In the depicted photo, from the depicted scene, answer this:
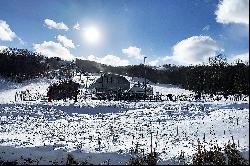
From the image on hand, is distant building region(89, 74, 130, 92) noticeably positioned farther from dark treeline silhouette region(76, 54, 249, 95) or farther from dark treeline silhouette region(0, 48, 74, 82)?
dark treeline silhouette region(0, 48, 74, 82)

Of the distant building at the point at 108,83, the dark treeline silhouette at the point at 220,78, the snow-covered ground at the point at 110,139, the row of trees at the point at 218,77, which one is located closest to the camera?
the snow-covered ground at the point at 110,139

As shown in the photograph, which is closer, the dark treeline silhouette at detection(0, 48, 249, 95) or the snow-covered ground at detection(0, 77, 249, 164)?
the snow-covered ground at detection(0, 77, 249, 164)

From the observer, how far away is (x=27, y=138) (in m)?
20.8

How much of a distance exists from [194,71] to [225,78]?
803 inches

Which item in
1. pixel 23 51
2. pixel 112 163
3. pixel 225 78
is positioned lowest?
pixel 112 163

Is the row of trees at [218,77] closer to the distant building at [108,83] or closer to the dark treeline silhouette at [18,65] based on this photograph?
the distant building at [108,83]

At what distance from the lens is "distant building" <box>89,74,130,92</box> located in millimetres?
87938

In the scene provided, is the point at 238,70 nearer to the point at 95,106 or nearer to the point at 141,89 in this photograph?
the point at 141,89

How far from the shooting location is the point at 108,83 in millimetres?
89125

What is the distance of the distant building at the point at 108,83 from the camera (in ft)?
289

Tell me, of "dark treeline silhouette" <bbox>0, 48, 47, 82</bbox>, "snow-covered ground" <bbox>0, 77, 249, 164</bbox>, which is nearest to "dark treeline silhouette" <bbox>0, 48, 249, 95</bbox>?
"dark treeline silhouette" <bbox>0, 48, 47, 82</bbox>

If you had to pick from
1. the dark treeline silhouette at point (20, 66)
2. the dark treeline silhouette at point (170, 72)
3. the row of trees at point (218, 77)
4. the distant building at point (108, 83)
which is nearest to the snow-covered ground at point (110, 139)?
the dark treeline silhouette at point (170, 72)

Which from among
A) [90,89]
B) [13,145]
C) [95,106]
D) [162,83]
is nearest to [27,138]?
[13,145]

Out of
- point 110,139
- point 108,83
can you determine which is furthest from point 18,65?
point 110,139
